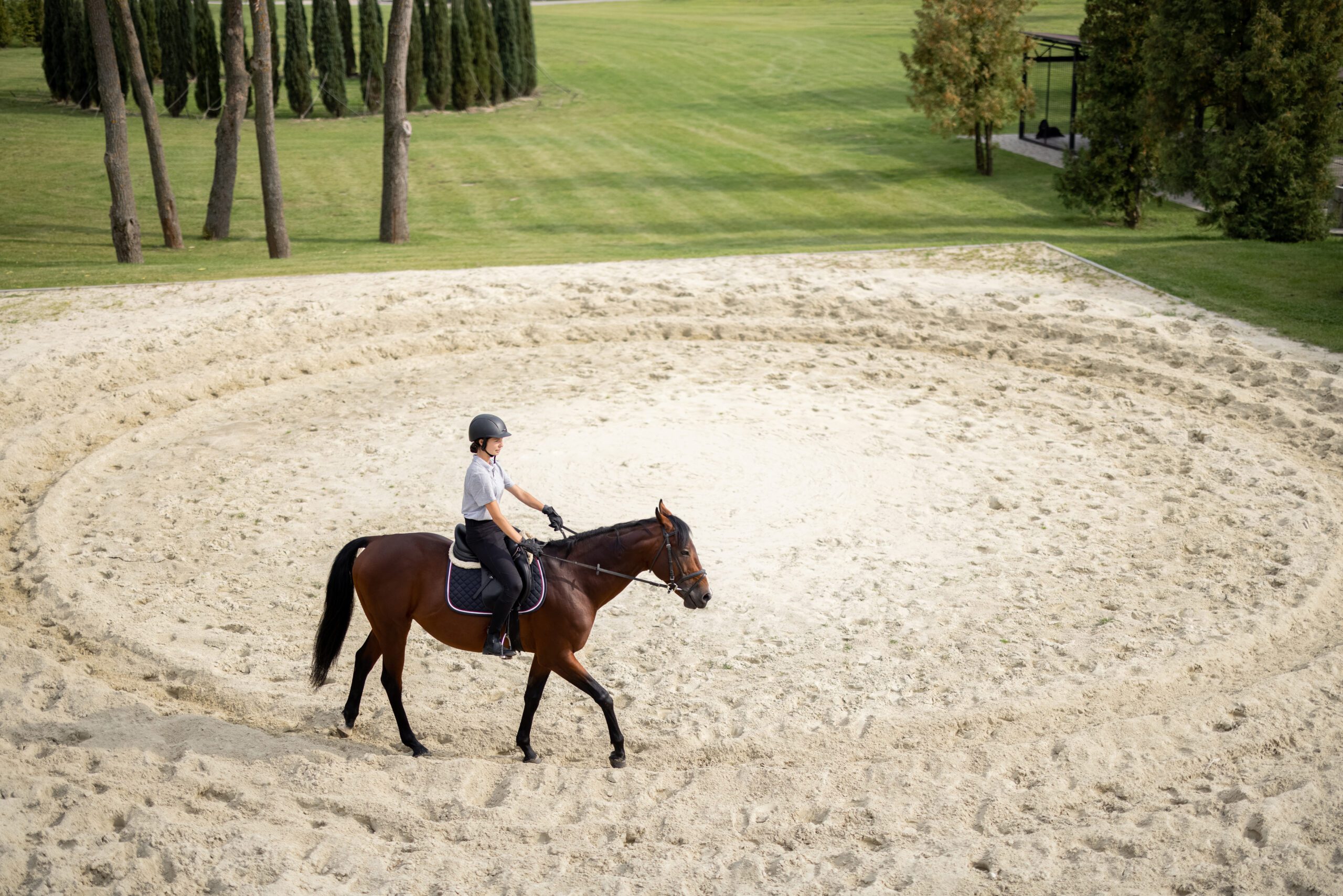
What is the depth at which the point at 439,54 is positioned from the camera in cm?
4300

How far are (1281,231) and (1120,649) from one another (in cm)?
1713

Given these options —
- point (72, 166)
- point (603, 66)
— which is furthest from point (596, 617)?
point (603, 66)

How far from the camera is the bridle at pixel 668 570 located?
7852mm

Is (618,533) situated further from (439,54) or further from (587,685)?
(439,54)

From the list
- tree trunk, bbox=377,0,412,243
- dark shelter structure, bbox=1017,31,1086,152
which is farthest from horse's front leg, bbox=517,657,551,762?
dark shelter structure, bbox=1017,31,1086,152

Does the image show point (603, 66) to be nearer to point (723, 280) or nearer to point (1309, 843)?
point (723, 280)

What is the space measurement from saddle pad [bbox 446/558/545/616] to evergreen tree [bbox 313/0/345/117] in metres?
38.9

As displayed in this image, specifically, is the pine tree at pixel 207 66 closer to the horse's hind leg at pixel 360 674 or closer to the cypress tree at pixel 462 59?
the cypress tree at pixel 462 59

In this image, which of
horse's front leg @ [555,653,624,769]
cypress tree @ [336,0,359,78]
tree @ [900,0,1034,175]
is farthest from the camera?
cypress tree @ [336,0,359,78]

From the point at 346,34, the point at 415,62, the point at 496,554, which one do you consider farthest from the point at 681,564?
the point at 346,34

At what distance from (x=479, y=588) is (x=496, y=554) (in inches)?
10.4

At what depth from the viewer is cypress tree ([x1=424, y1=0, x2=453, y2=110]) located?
4244 cm

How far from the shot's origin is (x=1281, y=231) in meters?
23.0

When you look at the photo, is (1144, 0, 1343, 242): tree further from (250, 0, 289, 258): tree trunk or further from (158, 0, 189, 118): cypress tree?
(158, 0, 189, 118): cypress tree
